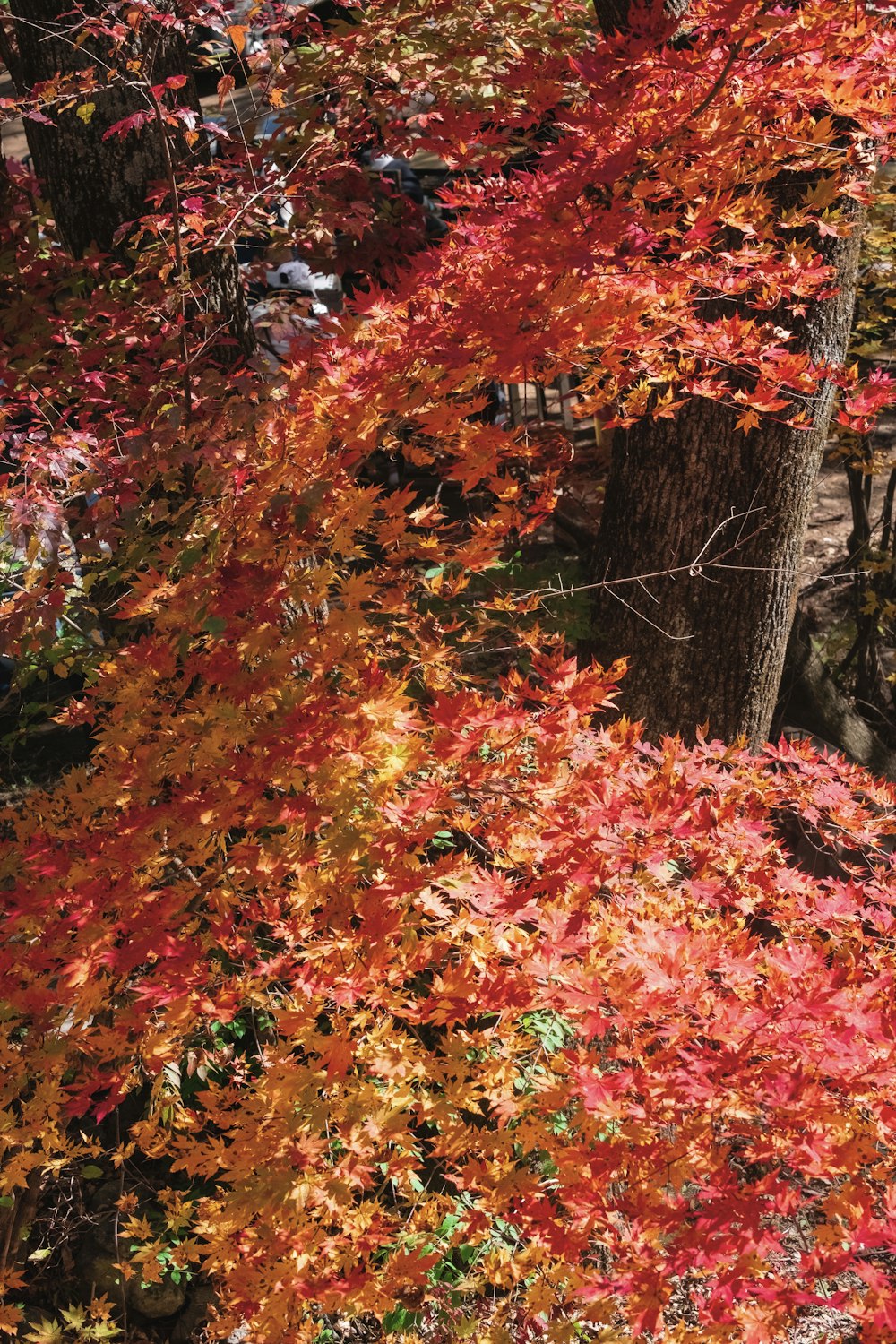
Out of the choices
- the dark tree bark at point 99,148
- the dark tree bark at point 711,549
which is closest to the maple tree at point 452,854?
the dark tree bark at point 99,148

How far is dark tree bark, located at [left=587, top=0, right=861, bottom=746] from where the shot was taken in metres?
3.82

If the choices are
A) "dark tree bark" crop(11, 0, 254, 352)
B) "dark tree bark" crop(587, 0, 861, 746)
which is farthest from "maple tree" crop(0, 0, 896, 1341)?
"dark tree bark" crop(587, 0, 861, 746)

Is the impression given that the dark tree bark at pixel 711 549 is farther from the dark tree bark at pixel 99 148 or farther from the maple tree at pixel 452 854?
the dark tree bark at pixel 99 148

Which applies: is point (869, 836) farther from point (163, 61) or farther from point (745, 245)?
point (163, 61)

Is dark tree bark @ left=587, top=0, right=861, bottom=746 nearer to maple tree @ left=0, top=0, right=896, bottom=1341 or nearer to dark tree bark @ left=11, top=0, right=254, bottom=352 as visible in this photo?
maple tree @ left=0, top=0, right=896, bottom=1341

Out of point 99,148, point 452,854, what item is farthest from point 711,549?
point 99,148

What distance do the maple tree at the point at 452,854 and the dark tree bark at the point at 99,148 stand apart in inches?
13.0

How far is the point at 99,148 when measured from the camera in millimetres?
3350

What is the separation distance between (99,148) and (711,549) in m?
2.78

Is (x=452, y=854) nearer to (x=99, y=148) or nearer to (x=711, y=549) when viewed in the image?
(x=711, y=549)

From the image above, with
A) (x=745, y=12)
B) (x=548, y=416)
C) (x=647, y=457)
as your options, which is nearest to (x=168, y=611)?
(x=745, y=12)

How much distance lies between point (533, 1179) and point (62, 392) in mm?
2910

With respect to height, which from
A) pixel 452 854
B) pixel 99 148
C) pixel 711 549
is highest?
pixel 99 148

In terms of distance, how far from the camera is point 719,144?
255 cm
